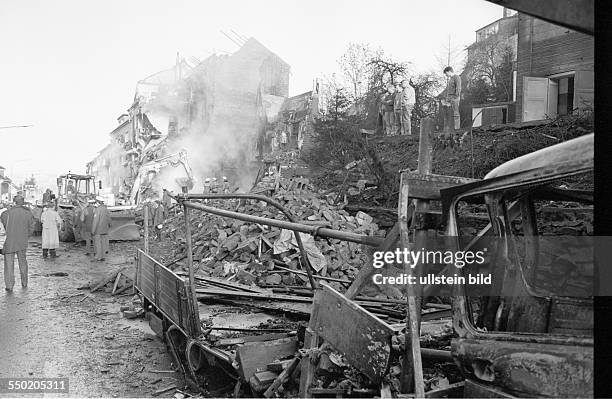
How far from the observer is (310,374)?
271 cm

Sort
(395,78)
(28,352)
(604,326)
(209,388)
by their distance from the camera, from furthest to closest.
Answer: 1. (395,78)
2. (28,352)
3. (209,388)
4. (604,326)

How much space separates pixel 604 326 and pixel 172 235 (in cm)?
1451

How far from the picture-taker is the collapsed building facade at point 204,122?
15.5 meters

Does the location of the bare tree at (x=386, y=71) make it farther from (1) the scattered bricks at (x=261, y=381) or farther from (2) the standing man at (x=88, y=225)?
(2) the standing man at (x=88, y=225)

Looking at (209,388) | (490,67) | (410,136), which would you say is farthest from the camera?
(490,67)

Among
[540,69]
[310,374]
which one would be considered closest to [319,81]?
[540,69]

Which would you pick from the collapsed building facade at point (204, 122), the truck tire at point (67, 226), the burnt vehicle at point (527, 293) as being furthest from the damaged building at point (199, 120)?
the burnt vehicle at point (527, 293)

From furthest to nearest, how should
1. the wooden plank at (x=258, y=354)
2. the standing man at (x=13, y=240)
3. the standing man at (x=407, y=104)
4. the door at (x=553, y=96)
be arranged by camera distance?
the door at (x=553, y=96) → the standing man at (x=407, y=104) → the standing man at (x=13, y=240) → the wooden plank at (x=258, y=354)

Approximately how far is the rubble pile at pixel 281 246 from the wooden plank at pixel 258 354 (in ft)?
11.9

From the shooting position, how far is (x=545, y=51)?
12570mm

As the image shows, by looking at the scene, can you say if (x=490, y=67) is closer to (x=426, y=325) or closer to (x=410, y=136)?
(x=410, y=136)

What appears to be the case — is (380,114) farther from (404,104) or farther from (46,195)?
(46,195)

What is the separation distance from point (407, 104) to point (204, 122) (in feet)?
44.5

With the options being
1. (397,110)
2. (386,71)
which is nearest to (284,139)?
(397,110)
